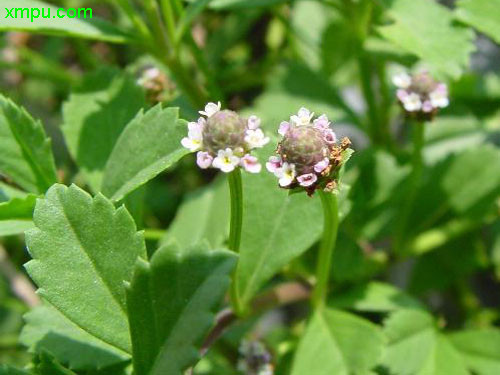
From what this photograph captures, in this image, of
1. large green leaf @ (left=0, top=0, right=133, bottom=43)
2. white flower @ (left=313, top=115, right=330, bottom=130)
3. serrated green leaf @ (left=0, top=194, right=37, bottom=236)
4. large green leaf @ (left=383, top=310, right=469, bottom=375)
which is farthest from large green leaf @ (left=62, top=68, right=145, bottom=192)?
large green leaf @ (left=383, top=310, right=469, bottom=375)

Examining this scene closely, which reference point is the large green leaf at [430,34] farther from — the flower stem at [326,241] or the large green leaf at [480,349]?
the large green leaf at [480,349]

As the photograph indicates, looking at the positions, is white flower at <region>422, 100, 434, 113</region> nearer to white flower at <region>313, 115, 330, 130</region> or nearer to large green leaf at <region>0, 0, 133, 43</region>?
white flower at <region>313, 115, 330, 130</region>

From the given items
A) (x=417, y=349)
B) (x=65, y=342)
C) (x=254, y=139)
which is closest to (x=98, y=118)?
(x=65, y=342)

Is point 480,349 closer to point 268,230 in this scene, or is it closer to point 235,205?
point 268,230

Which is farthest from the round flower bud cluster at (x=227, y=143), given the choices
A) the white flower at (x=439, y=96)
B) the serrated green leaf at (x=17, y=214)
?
the white flower at (x=439, y=96)

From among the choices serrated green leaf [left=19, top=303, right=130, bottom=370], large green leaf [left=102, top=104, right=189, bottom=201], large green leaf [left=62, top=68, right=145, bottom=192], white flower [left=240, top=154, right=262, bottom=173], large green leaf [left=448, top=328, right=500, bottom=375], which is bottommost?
large green leaf [left=448, top=328, right=500, bottom=375]
